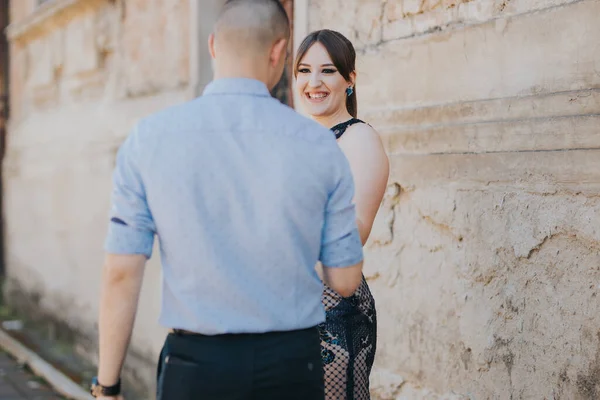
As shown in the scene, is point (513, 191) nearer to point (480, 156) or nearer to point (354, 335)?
point (480, 156)

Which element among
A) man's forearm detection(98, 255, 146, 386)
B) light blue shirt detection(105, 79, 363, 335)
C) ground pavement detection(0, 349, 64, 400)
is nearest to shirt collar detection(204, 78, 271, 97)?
light blue shirt detection(105, 79, 363, 335)

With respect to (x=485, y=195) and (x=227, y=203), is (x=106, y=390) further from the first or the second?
(x=485, y=195)

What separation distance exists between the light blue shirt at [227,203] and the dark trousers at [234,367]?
0.04 metres

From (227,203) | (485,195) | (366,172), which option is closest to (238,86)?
(227,203)

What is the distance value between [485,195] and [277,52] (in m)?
1.55

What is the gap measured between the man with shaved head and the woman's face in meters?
0.98

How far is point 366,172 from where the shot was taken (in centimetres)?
261

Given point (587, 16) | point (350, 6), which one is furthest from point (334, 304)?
point (350, 6)

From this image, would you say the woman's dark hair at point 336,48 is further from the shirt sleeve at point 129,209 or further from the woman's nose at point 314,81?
the shirt sleeve at point 129,209

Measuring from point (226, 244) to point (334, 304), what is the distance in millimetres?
900

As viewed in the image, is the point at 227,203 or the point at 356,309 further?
the point at 356,309

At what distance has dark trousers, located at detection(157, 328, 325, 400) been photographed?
185cm

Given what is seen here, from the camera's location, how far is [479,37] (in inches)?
130

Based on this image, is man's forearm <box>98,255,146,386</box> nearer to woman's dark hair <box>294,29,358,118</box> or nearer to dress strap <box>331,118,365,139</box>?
dress strap <box>331,118,365,139</box>
